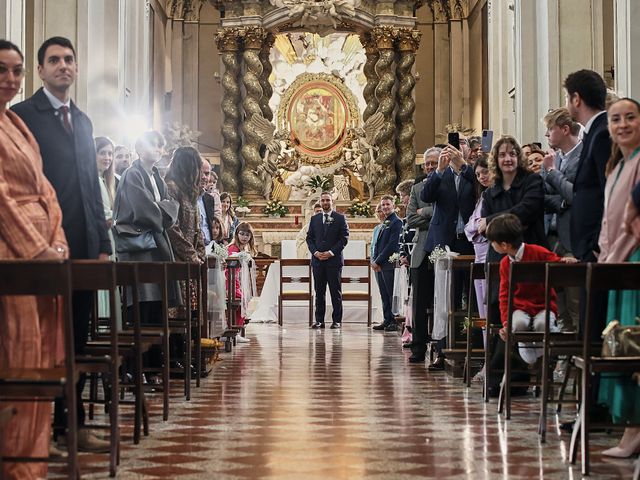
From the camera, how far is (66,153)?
5.82 metres

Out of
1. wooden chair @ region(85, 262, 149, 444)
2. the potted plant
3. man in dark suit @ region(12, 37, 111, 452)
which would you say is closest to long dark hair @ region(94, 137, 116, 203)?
wooden chair @ region(85, 262, 149, 444)

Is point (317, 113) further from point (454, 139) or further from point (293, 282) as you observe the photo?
point (454, 139)

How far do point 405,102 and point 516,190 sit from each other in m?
16.6

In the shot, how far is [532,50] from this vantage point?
16.0 metres

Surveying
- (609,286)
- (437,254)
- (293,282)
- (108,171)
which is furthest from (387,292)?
(609,286)

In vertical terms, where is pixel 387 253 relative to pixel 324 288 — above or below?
above

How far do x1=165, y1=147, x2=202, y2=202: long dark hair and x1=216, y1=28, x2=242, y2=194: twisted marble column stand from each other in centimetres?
1511

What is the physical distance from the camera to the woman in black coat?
816 centimetres

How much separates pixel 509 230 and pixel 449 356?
235 centimetres

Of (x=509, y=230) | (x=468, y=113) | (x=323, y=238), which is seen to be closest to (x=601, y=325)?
(x=509, y=230)

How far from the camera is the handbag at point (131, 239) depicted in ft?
27.4

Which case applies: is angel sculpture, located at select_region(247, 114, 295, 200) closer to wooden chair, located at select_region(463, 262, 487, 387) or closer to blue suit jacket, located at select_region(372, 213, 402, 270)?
blue suit jacket, located at select_region(372, 213, 402, 270)

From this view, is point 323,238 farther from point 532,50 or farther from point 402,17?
point 402,17

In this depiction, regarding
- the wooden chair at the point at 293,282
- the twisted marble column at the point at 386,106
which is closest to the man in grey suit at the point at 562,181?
the wooden chair at the point at 293,282
